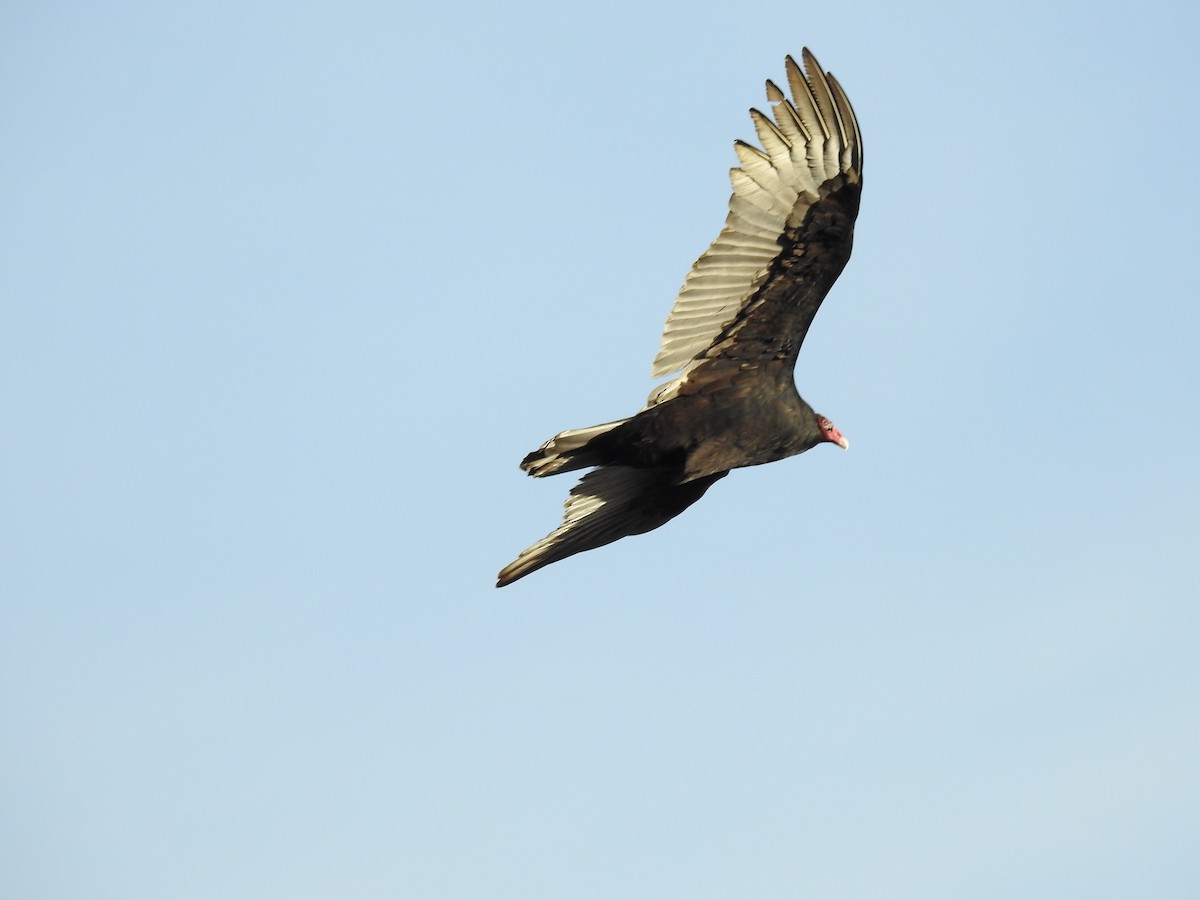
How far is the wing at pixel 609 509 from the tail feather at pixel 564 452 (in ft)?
2.18

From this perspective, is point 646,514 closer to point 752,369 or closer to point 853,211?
point 752,369

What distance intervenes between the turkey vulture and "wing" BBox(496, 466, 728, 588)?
0.70 ft

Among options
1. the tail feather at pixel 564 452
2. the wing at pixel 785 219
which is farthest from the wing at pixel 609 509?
the wing at pixel 785 219

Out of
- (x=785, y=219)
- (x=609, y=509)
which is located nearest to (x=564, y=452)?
(x=609, y=509)

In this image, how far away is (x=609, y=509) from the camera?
33.5 feet

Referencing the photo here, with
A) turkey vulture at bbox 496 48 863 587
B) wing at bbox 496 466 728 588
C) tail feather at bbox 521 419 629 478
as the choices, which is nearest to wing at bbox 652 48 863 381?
turkey vulture at bbox 496 48 863 587

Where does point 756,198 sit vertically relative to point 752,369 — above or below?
above

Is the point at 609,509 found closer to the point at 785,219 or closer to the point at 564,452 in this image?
the point at 564,452

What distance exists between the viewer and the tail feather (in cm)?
920

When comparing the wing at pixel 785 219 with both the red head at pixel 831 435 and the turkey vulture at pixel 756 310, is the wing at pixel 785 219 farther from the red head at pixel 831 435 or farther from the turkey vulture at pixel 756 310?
the red head at pixel 831 435

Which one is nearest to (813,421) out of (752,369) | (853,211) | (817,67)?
(752,369)

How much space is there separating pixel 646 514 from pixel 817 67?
119 inches

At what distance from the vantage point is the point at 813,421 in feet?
32.6

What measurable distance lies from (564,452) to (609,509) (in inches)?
40.4
